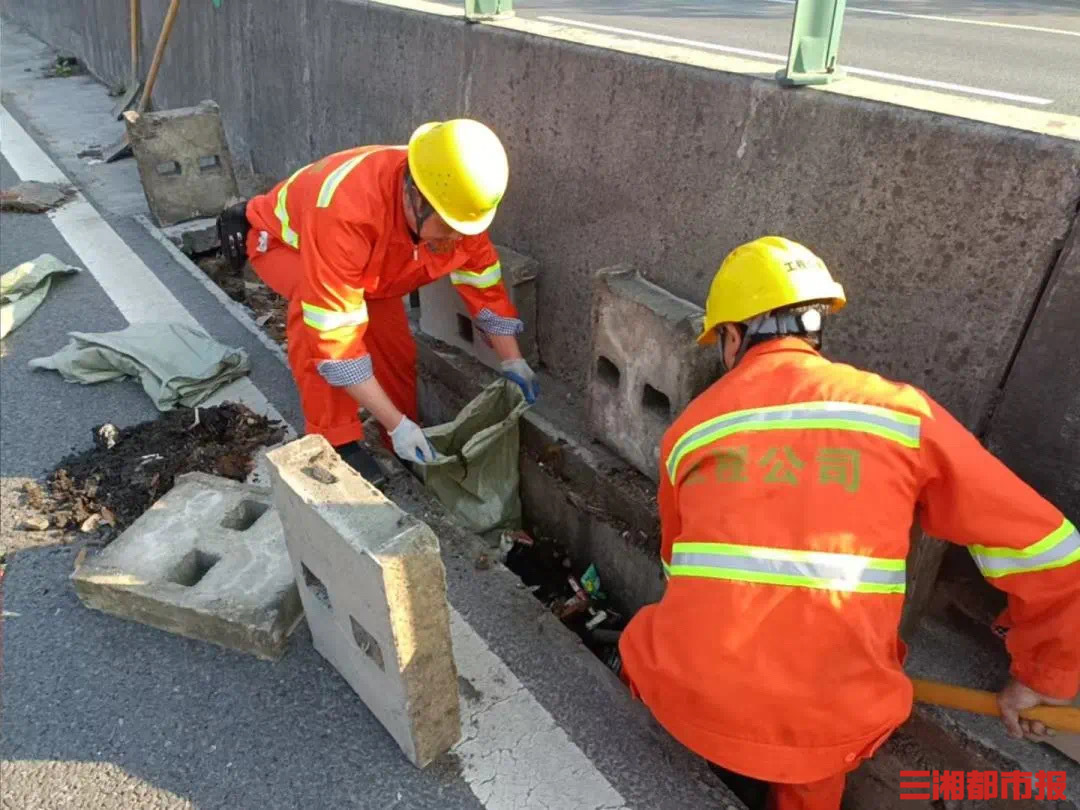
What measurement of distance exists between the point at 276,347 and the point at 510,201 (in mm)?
1688

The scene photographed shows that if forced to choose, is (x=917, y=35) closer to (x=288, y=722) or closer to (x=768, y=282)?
(x=768, y=282)

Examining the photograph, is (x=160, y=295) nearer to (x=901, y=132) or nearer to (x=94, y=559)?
(x=94, y=559)

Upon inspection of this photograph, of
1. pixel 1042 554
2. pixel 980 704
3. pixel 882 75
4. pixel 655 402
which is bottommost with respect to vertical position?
pixel 980 704

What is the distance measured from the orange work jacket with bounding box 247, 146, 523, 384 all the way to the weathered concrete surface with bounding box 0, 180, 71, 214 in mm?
4348

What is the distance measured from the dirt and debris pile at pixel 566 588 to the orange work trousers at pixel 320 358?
0.85m

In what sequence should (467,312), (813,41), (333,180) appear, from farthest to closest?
(467,312), (333,180), (813,41)

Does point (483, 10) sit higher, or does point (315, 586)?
point (483, 10)

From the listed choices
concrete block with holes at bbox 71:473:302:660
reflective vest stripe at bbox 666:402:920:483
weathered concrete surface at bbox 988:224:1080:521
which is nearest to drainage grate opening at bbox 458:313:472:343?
concrete block with holes at bbox 71:473:302:660

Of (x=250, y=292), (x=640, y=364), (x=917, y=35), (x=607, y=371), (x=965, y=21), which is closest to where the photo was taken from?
(x=640, y=364)

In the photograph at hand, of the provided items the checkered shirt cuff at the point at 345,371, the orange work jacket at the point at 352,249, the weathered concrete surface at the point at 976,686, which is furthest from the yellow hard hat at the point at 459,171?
the weathered concrete surface at the point at 976,686

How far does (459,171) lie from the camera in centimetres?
290

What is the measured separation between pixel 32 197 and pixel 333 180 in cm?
501

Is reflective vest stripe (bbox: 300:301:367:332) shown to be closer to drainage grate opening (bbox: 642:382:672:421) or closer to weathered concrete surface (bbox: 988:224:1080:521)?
drainage grate opening (bbox: 642:382:672:421)

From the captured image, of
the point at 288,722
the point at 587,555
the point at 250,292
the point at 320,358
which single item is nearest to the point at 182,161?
the point at 250,292
